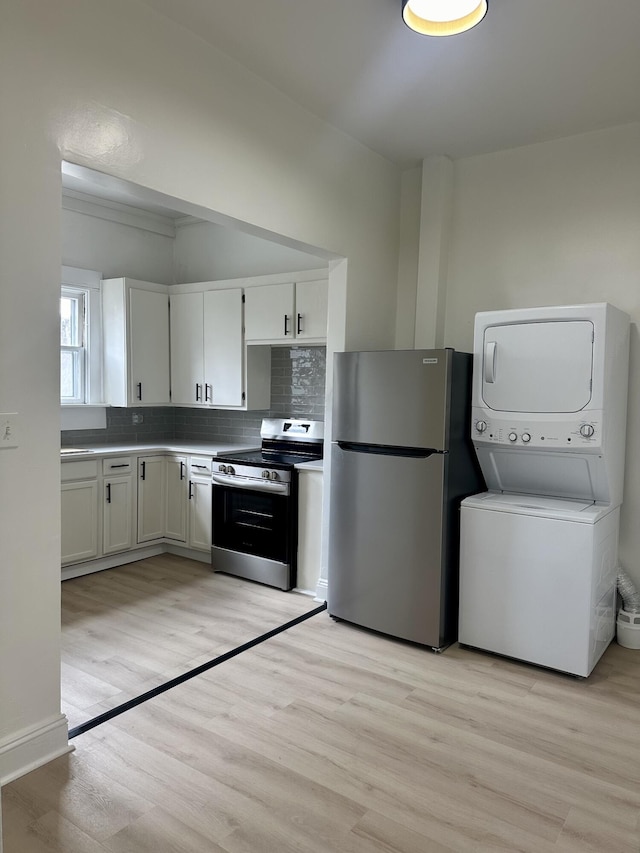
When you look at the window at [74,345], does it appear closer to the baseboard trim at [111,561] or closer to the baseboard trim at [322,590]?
the baseboard trim at [111,561]

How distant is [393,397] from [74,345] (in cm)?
282

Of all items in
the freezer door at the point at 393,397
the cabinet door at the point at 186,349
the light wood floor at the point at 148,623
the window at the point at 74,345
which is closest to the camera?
the light wood floor at the point at 148,623

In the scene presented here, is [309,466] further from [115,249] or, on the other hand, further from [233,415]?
[115,249]

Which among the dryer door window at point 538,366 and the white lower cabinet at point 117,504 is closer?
the dryer door window at point 538,366

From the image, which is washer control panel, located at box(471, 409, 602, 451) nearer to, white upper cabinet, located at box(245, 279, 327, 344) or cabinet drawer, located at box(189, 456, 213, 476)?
white upper cabinet, located at box(245, 279, 327, 344)

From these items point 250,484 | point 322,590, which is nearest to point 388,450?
point 322,590

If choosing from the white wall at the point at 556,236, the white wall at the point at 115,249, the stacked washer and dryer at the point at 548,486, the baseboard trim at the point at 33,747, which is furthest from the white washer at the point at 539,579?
the white wall at the point at 115,249

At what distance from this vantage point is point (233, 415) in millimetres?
5211

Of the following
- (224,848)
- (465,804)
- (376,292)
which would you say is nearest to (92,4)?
(376,292)

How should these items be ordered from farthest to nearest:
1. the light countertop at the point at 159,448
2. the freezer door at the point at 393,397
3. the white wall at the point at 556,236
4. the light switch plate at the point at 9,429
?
the light countertop at the point at 159,448
the white wall at the point at 556,236
the freezer door at the point at 393,397
the light switch plate at the point at 9,429

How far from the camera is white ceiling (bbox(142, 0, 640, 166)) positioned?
8.08ft

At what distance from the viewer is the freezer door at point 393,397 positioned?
3.14 meters

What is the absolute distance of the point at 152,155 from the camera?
2.51 meters

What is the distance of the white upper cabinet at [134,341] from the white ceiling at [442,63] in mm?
2159
